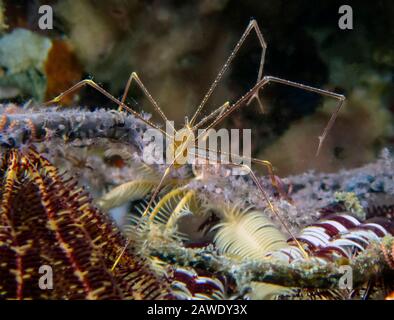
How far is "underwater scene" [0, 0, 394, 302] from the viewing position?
1168 millimetres

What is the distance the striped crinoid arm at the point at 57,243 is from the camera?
1.00 meters

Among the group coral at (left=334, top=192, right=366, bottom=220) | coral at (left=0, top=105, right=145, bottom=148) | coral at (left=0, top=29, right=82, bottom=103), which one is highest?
coral at (left=0, top=29, right=82, bottom=103)

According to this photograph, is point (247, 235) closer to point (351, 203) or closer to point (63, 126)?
point (351, 203)

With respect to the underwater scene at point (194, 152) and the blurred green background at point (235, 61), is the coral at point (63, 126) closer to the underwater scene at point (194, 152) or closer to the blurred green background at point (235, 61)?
the underwater scene at point (194, 152)

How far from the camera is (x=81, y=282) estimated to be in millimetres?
1022

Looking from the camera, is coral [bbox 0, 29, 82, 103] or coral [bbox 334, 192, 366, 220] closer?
coral [bbox 334, 192, 366, 220]

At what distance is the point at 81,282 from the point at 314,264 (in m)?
0.73

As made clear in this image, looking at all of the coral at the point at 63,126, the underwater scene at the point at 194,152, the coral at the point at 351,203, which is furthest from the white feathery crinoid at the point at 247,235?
the coral at the point at 63,126

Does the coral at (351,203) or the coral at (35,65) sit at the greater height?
the coral at (35,65)

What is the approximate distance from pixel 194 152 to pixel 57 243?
1051mm

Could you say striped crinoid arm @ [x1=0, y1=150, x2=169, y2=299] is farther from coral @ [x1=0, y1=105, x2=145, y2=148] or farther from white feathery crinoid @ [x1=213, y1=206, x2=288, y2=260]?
white feathery crinoid @ [x1=213, y1=206, x2=288, y2=260]

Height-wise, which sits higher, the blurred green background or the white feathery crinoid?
the blurred green background

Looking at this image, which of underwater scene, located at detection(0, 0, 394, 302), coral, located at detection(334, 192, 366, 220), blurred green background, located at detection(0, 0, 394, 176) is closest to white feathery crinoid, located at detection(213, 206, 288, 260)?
underwater scene, located at detection(0, 0, 394, 302)
